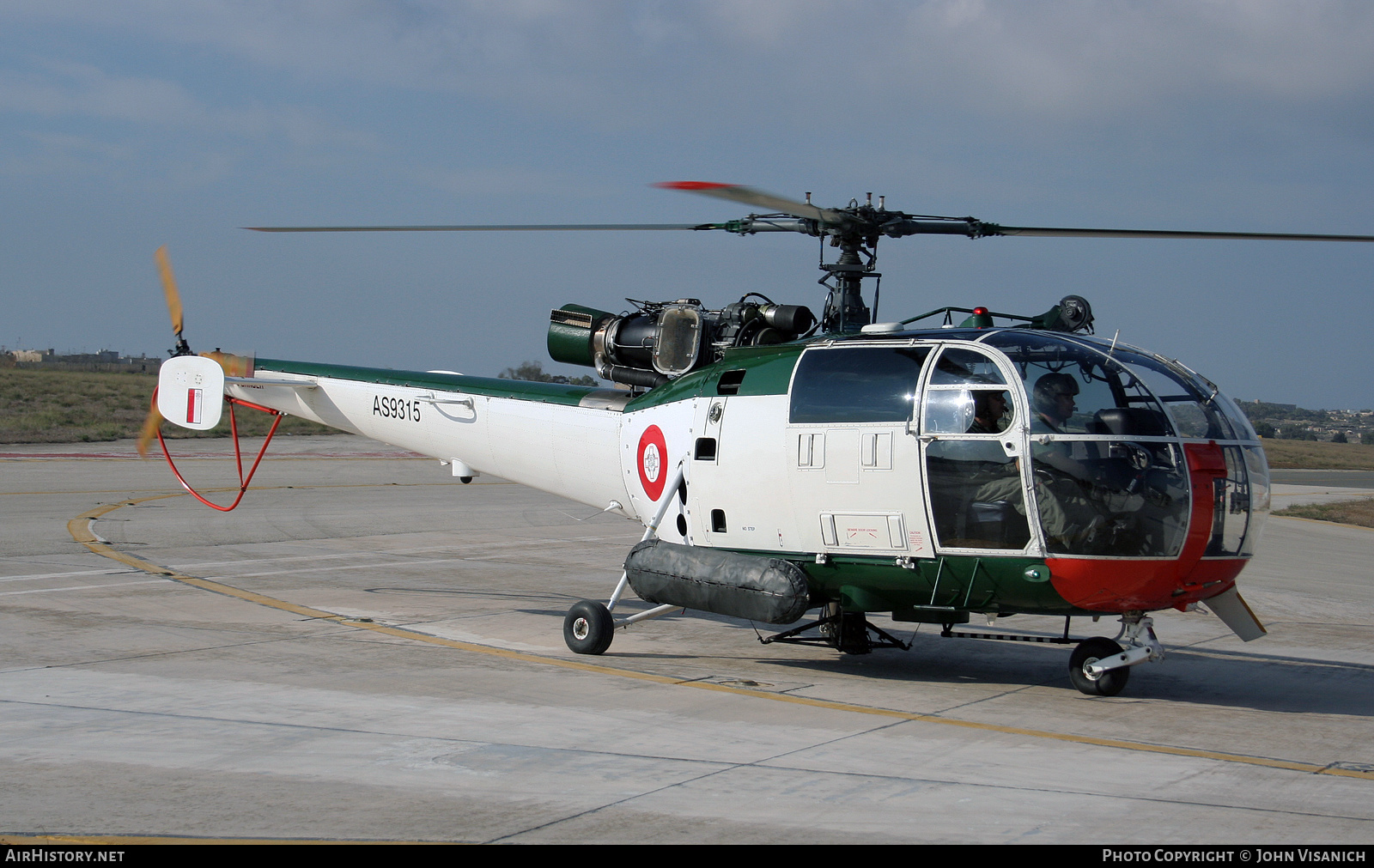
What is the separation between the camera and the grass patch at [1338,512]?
30.9 m

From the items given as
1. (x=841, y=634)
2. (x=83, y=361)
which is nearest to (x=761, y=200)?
(x=841, y=634)

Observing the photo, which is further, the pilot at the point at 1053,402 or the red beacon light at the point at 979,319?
the red beacon light at the point at 979,319

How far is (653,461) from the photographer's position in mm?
10461

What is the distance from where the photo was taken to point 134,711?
7582mm

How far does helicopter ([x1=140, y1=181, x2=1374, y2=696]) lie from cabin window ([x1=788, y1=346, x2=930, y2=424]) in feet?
0.05

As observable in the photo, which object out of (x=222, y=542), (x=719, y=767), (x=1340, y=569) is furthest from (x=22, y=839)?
(x=1340, y=569)

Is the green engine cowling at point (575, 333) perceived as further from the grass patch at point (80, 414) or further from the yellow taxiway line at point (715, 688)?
the grass patch at point (80, 414)

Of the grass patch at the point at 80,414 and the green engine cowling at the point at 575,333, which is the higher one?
A: the green engine cowling at the point at 575,333

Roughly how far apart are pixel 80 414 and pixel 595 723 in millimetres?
48456

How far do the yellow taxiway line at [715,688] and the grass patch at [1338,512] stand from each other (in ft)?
86.6

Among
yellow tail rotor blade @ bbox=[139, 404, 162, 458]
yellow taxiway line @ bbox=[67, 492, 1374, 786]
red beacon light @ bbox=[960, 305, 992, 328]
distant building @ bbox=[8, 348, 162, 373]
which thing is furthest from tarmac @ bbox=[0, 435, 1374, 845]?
distant building @ bbox=[8, 348, 162, 373]

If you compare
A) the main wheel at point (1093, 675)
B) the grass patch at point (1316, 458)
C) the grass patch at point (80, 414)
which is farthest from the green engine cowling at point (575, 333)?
the grass patch at point (1316, 458)

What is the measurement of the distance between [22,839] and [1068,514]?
6.28m

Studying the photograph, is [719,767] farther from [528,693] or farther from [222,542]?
[222,542]
